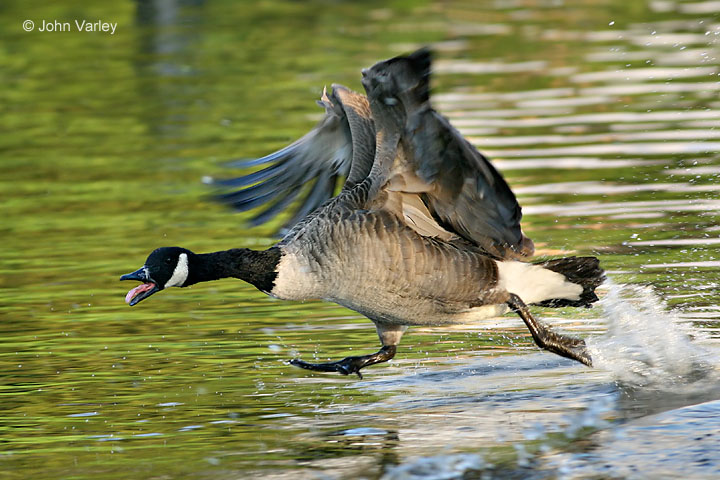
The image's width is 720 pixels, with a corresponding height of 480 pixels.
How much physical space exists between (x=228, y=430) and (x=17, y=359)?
2.47 meters

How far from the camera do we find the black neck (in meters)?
8.03

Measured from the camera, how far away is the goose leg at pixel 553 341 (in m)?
8.47

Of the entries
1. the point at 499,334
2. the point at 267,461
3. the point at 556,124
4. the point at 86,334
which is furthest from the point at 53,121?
the point at 267,461

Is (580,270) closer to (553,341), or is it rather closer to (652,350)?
(553,341)

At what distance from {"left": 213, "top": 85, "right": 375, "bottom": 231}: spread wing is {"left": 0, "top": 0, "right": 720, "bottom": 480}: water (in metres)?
1.04

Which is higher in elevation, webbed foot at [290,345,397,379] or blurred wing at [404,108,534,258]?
blurred wing at [404,108,534,258]

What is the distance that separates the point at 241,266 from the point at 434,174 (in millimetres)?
1399

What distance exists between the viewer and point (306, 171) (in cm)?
956

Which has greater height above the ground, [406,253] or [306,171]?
[306,171]

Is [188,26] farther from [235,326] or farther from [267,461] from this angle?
[267,461]

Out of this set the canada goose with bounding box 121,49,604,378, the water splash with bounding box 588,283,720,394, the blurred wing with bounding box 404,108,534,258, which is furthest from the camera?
the water splash with bounding box 588,283,720,394

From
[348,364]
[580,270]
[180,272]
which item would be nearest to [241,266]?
[180,272]

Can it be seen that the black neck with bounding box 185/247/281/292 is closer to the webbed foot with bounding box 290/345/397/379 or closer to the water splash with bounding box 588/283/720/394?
the webbed foot with bounding box 290/345/397/379

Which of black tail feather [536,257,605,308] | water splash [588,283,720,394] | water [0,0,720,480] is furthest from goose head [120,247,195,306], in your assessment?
water splash [588,283,720,394]
